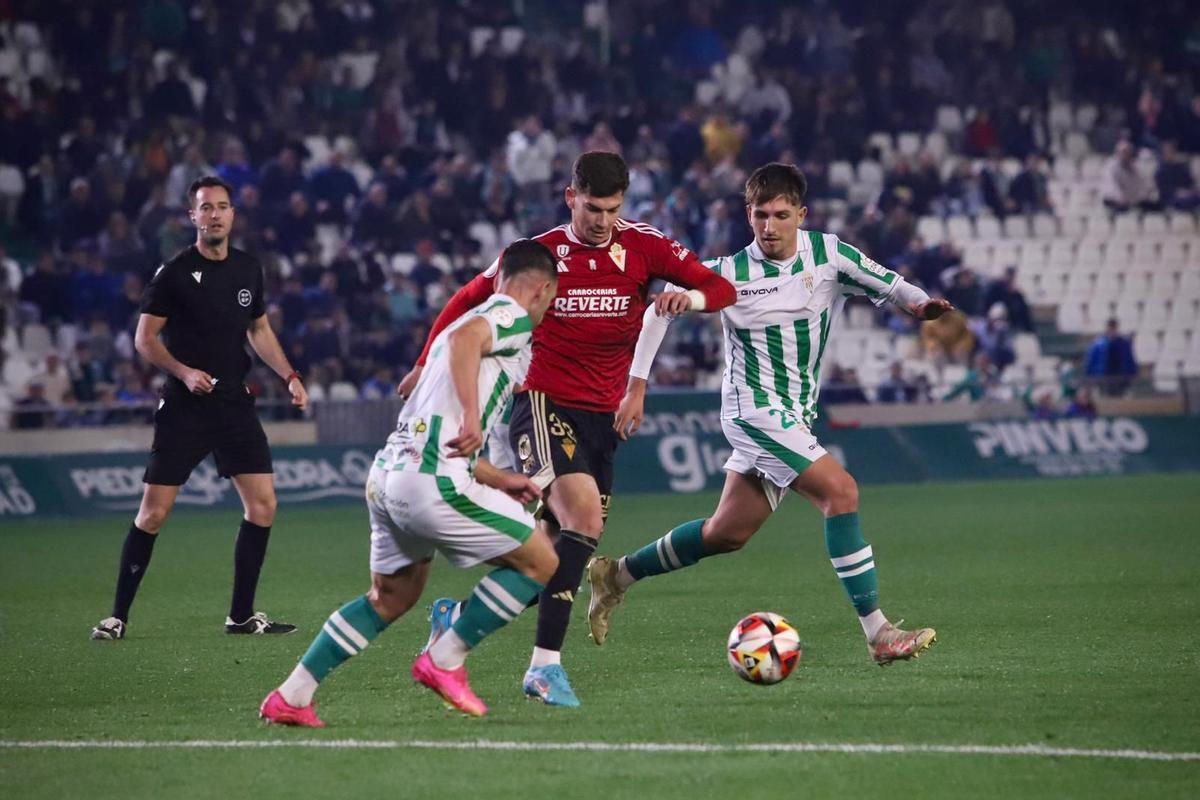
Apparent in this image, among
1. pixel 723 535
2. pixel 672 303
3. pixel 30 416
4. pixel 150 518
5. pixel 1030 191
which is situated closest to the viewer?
pixel 672 303

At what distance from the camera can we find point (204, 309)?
32.4 ft

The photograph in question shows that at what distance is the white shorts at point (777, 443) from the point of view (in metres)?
8.40

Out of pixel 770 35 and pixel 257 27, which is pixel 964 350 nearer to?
pixel 770 35

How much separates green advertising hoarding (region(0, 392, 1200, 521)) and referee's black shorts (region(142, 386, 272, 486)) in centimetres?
927

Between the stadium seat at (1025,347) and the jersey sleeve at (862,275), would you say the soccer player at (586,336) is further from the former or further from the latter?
the stadium seat at (1025,347)

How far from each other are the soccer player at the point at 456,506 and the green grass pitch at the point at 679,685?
0.81 feet

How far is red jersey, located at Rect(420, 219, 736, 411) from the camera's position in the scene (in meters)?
8.17

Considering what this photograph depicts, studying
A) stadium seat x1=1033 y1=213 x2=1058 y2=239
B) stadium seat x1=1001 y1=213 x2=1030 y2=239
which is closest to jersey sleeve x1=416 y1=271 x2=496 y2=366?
stadium seat x1=1001 y1=213 x2=1030 y2=239

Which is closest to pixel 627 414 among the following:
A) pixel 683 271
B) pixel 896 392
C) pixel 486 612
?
pixel 683 271

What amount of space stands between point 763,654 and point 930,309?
2.02 metres

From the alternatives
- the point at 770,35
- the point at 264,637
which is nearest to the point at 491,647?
the point at 264,637

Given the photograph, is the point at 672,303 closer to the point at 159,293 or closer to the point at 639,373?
the point at 639,373

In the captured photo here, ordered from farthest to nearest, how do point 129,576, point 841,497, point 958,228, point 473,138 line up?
point 958,228, point 473,138, point 129,576, point 841,497

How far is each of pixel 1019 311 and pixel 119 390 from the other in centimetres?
1363
